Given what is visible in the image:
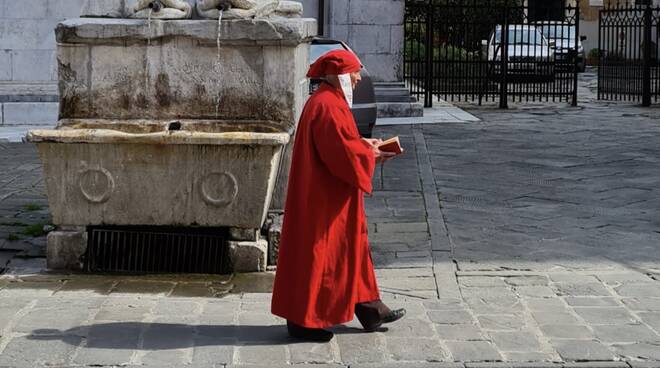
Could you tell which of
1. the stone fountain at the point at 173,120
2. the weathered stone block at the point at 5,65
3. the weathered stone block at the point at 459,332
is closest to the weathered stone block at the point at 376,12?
the weathered stone block at the point at 5,65

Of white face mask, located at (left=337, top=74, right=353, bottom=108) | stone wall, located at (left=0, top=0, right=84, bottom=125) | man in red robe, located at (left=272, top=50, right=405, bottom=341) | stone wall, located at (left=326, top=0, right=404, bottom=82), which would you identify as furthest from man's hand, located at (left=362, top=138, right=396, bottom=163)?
stone wall, located at (left=326, top=0, right=404, bottom=82)

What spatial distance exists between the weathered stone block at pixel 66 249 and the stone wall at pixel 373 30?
11.2 metres

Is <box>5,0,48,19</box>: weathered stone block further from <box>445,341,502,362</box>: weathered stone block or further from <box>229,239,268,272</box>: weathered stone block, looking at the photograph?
<box>445,341,502,362</box>: weathered stone block

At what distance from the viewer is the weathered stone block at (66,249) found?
7922 mm

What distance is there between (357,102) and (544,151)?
88.1 inches

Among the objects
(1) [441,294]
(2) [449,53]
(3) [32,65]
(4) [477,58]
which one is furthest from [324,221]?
(2) [449,53]

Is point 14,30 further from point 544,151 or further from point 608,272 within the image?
point 608,272

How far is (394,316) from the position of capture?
648 cm

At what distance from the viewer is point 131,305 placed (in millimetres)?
7008

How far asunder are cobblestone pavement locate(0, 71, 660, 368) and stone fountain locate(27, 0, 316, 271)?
16.1 inches

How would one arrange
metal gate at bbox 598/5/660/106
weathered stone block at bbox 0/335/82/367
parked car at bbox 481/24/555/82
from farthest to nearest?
parked car at bbox 481/24/555/82, metal gate at bbox 598/5/660/106, weathered stone block at bbox 0/335/82/367

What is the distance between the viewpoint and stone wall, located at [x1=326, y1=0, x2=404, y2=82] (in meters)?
18.7

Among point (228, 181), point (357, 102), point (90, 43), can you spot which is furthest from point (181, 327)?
point (357, 102)

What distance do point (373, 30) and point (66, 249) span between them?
1145 centimetres
